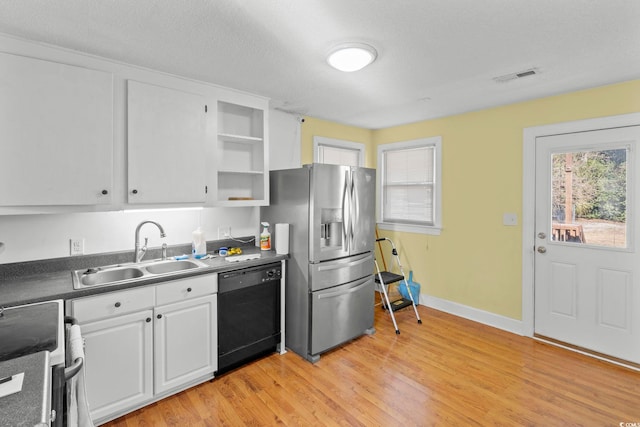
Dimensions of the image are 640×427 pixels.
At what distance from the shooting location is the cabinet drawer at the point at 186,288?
7.30 ft

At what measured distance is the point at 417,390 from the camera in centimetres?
242

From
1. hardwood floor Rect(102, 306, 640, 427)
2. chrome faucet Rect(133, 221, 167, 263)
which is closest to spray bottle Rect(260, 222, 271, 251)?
chrome faucet Rect(133, 221, 167, 263)

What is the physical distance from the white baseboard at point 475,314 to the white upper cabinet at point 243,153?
2.52 metres

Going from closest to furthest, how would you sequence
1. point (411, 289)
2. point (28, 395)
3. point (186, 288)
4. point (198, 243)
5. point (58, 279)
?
point (28, 395), point (58, 279), point (186, 288), point (198, 243), point (411, 289)

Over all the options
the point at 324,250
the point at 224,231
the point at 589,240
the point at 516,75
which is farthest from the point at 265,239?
the point at 589,240

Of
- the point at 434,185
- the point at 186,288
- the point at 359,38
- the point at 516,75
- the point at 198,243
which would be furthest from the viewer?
the point at 434,185

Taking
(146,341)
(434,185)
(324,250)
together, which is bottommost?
(146,341)

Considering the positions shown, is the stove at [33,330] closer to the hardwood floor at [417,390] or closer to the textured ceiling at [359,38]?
the hardwood floor at [417,390]

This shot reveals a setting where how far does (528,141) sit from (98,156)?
3.83 m

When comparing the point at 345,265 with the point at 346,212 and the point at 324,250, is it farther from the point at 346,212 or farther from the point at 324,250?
the point at 346,212

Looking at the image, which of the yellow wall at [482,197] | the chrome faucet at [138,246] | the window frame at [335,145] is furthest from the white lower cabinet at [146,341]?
the yellow wall at [482,197]

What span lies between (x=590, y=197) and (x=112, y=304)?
3989 millimetres

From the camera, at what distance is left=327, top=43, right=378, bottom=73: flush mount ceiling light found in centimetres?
205

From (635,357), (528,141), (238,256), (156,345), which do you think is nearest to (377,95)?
(528,141)
